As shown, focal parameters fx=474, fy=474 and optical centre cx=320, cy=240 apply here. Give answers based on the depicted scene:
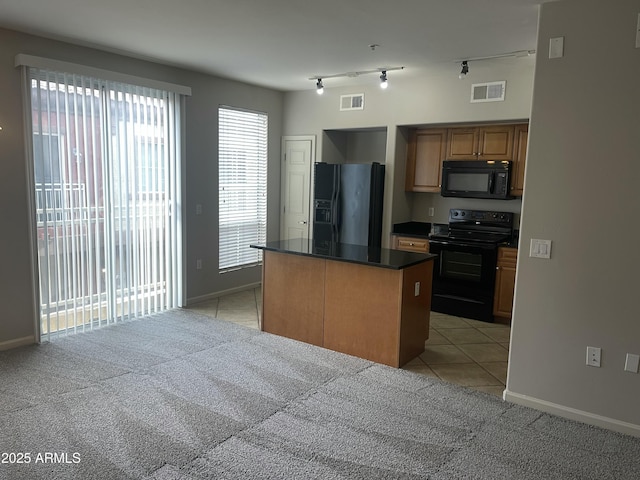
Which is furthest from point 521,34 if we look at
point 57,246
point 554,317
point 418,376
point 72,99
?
point 57,246

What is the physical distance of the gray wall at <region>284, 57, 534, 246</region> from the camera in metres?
4.88

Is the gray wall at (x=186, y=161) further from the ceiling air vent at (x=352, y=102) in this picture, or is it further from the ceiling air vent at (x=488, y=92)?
the ceiling air vent at (x=488, y=92)

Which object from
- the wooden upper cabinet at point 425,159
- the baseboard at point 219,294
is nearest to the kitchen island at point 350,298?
the baseboard at point 219,294

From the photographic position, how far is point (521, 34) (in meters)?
3.70

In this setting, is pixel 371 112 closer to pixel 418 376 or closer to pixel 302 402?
pixel 418 376

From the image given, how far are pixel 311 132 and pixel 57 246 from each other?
3475 millimetres

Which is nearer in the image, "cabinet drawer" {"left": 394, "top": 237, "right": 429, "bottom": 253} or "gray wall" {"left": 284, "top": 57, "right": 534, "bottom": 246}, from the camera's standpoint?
"gray wall" {"left": 284, "top": 57, "right": 534, "bottom": 246}

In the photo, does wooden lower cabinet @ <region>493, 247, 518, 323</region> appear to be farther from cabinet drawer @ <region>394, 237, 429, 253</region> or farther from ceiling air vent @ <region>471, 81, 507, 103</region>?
ceiling air vent @ <region>471, 81, 507, 103</region>

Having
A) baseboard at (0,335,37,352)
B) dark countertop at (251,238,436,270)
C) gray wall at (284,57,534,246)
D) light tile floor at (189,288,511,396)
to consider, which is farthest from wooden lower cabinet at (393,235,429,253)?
baseboard at (0,335,37,352)

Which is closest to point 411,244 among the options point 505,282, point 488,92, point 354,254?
point 505,282

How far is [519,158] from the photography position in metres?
5.17

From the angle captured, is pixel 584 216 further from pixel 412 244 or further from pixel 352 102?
pixel 352 102

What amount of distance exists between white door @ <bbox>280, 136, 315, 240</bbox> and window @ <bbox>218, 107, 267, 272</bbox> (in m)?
0.33

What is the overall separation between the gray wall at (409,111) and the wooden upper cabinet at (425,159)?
0.10 meters
